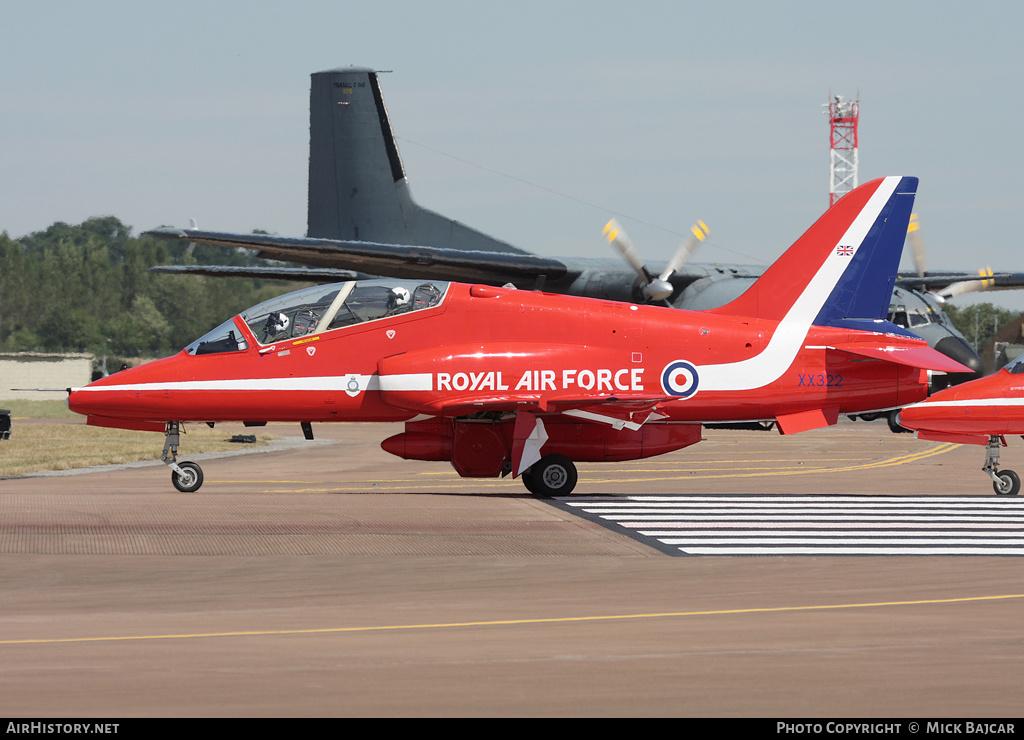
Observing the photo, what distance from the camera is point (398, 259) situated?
1168 inches

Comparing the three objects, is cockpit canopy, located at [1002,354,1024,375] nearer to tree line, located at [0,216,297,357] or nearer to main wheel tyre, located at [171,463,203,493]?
main wheel tyre, located at [171,463,203,493]

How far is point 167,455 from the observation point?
1653 centimetres

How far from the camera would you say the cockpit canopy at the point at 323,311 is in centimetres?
1655

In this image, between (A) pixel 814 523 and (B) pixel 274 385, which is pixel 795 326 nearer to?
(A) pixel 814 523

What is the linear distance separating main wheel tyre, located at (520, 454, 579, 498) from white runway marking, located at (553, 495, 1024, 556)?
22 centimetres

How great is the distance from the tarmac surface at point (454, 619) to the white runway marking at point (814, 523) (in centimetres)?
53

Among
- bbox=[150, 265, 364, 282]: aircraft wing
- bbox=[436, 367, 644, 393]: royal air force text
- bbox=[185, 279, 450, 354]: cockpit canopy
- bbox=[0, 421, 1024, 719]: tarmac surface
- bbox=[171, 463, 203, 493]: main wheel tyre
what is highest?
bbox=[150, 265, 364, 282]: aircraft wing

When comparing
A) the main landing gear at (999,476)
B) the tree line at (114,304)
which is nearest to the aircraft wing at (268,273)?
the main landing gear at (999,476)

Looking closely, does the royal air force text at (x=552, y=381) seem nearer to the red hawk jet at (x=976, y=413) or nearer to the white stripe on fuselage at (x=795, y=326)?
the white stripe on fuselage at (x=795, y=326)

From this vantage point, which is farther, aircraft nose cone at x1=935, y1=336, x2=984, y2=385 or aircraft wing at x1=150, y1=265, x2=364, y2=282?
aircraft wing at x1=150, y1=265, x2=364, y2=282

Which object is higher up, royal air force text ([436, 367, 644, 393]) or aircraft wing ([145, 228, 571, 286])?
aircraft wing ([145, 228, 571, 286])

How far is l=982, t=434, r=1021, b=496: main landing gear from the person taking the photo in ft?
55.3

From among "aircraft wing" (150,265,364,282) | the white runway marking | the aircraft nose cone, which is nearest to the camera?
the white runway marking

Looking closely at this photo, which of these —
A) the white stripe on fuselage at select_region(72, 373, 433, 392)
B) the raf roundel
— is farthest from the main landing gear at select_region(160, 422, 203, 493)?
the raf roundel
